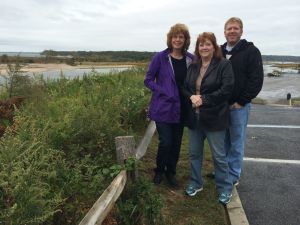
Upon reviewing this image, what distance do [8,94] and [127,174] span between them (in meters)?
4.11

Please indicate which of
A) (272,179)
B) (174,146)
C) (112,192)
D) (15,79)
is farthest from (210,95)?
(15,79)

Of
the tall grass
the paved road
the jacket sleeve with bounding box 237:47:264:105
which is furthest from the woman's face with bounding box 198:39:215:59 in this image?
the paved road

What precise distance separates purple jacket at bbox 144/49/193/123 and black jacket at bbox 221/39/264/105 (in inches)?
21.8

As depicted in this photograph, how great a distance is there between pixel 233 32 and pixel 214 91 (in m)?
0.84

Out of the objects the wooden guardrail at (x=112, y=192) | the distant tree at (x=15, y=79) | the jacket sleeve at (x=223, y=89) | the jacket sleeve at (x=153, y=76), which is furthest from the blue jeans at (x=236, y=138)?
the distant tree at (x=15, y=79)

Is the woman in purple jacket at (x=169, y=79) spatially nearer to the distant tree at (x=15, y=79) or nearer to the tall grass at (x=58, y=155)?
the tall grass at (x=58, y=155)

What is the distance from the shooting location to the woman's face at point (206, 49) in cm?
481

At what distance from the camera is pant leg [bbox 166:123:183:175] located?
541 centimetres

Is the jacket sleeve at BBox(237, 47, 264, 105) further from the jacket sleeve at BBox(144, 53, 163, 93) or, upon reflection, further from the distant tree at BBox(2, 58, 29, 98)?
the distant tree at BBox(2, 58, 29, 98)

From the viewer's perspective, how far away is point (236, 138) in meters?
5.45

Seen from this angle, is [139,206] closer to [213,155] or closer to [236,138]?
[213,155]

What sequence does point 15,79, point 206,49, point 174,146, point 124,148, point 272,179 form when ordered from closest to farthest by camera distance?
point 124,148
point 206,49
point 174,146
point 272,179
point 15,79

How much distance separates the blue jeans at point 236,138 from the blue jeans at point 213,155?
245 mm

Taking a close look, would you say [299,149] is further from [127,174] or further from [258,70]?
[127,174]
